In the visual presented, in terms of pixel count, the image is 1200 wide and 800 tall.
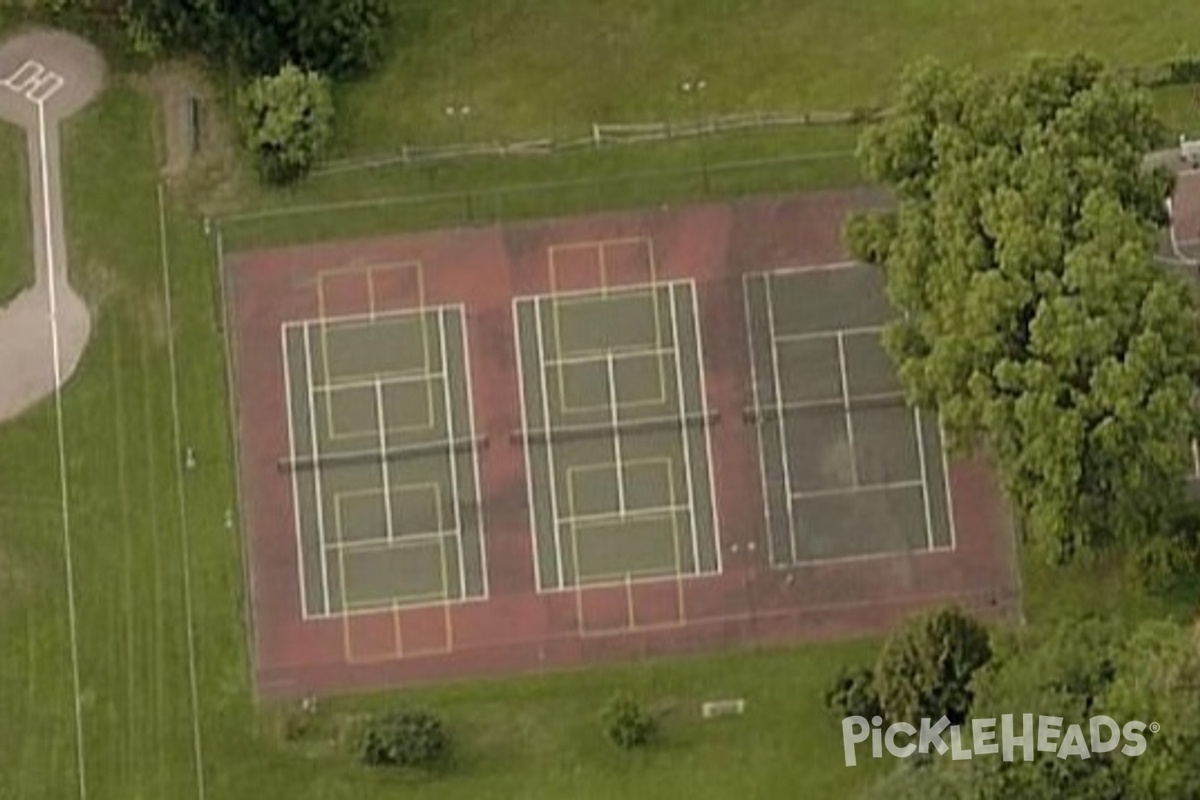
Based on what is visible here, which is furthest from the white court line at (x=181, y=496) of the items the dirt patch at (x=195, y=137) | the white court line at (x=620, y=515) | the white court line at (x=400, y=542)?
the white court line at (x=620, y=515)

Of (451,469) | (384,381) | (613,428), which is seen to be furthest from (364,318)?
(613,428)

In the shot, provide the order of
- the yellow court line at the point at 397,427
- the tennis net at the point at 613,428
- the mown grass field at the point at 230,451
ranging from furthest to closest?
the yellow court line at the point at 397,427
the tennis net at the point at 613,428
the mown grass field at the point at 230,451

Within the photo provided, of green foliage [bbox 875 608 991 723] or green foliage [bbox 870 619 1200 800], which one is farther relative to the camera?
green foliage [bbox 875 608 991 723]

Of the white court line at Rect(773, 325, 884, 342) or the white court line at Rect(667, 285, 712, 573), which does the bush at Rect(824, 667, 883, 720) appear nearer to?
the white court line at Rect(667, 285, 712, 573)

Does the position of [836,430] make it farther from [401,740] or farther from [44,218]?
[44,218]

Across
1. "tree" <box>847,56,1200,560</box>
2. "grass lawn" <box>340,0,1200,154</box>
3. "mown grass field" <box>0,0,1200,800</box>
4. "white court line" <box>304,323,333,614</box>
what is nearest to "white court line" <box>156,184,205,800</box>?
"mown grass field" <box>0,0,1200,800</box>

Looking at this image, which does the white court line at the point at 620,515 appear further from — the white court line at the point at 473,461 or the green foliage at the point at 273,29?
the green foliage at the point at 273,29
